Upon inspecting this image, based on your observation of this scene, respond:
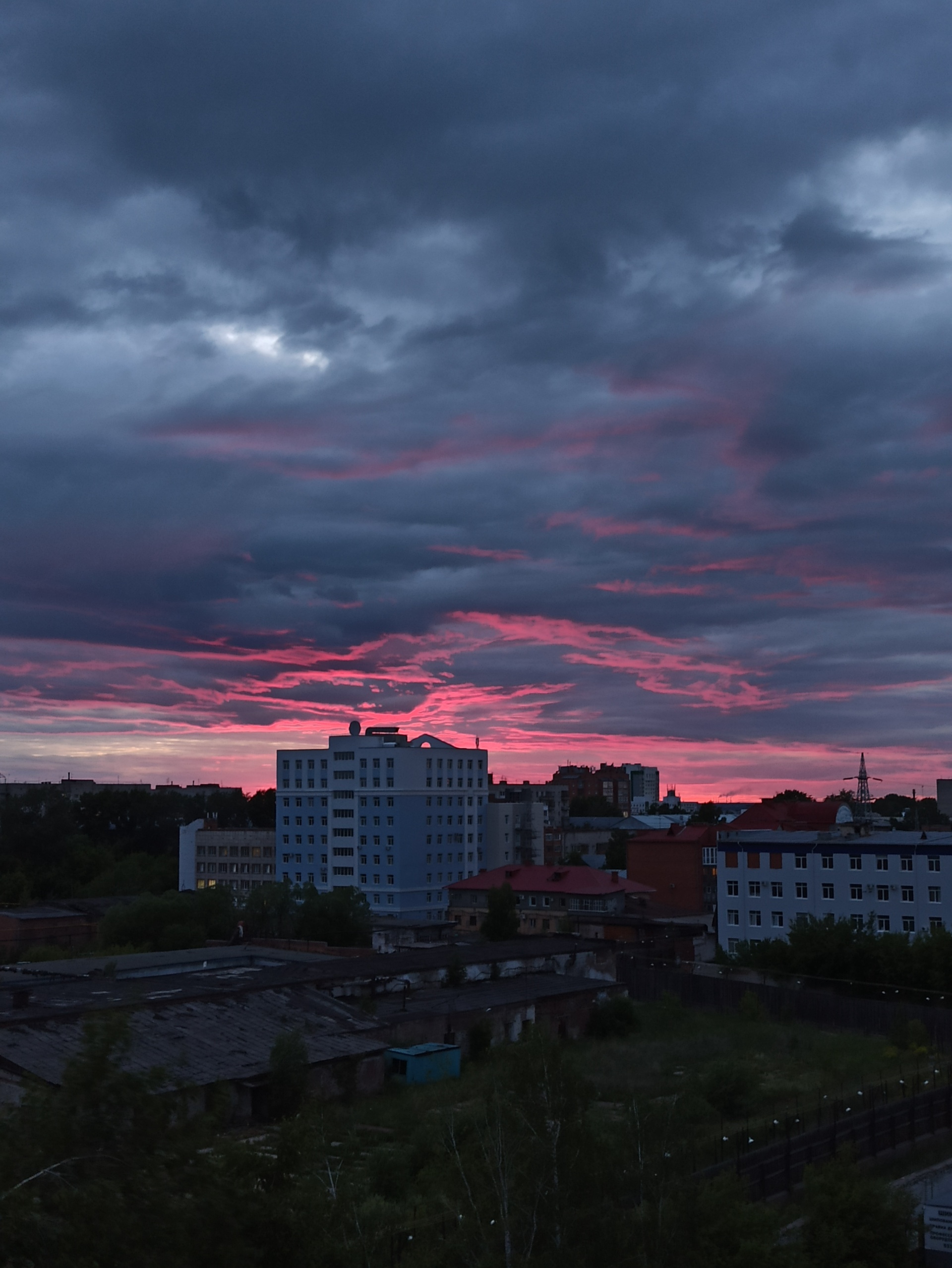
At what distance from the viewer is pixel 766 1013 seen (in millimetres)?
48656

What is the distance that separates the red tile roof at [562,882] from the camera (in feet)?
246

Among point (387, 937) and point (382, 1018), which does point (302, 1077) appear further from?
point (387, 937)

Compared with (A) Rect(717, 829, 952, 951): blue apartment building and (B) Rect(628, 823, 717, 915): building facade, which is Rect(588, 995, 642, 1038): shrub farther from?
(B) Rect(628, 823, 717, 915): building facade

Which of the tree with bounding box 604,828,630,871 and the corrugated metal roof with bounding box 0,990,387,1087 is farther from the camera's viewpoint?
the tree with bounding box 604,828,630,871

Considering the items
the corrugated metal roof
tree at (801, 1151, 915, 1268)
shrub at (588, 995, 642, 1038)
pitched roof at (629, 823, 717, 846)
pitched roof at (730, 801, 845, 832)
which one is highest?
pitched roof at (730, 801, 845, 832)

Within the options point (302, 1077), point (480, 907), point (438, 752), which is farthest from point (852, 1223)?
point (438, 752)

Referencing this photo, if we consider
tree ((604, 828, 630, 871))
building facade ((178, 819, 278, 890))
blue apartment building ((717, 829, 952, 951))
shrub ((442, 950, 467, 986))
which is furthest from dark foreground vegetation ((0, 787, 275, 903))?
blue apartment building ((717, 829, 952, 951))

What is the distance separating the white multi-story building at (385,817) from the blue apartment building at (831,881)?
3186cm

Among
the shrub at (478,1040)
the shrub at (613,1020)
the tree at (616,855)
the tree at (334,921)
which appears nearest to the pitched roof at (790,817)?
the tree at (616,855)

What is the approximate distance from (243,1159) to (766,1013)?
4171 cm

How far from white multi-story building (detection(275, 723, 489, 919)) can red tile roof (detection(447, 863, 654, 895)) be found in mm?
10079

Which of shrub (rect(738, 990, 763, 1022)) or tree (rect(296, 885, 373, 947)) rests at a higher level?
tree (rect(296, 885, 373, 947))

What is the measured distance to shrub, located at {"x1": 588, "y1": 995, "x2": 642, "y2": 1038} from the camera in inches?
1876

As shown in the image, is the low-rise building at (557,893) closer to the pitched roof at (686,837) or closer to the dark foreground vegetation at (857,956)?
the pitched roof at (686,837)
